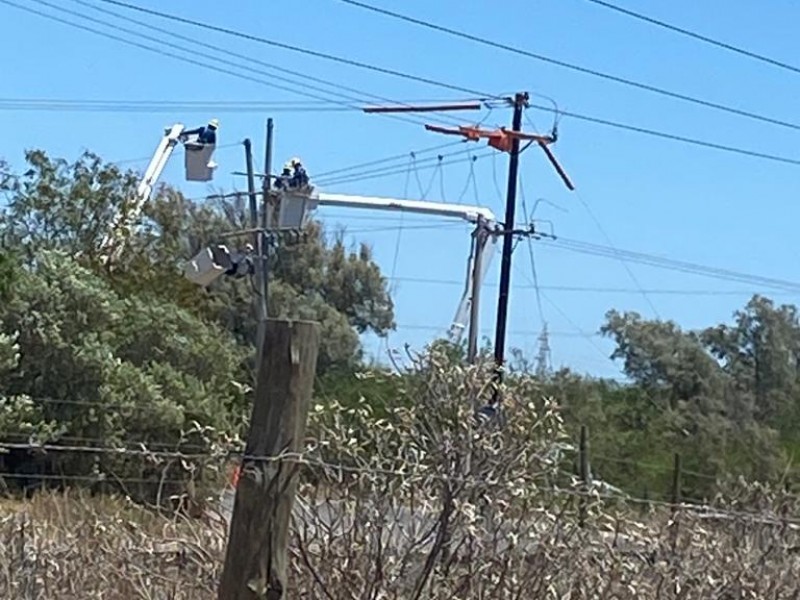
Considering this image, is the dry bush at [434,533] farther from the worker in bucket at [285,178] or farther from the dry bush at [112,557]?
the worker in bucket at [285,178]

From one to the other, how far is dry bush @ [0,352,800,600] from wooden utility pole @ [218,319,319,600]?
84 mm

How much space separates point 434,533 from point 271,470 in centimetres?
84

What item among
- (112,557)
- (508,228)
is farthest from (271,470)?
(508,228)

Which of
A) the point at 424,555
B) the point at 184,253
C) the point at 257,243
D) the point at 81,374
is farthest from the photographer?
the point at 184,253

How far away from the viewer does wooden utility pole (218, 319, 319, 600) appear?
14.3 ft

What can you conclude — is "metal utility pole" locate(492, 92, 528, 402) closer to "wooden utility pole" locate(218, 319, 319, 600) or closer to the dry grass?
the dry grass

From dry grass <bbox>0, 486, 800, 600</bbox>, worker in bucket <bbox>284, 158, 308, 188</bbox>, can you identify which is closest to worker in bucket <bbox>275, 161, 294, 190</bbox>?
worker in bucket <bbox>284, 158, 308, 188</bbox>

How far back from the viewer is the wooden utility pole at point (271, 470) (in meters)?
4.35

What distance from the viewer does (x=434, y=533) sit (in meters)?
5.01

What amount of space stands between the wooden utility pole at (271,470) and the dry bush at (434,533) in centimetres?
8

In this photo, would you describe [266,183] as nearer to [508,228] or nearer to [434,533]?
[508,228]

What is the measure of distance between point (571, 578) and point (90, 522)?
1823mm

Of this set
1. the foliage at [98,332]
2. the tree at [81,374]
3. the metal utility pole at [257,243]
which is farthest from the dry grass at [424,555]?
the metal utility pole at [257,243]

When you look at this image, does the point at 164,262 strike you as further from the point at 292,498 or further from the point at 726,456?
the point at 292,498
